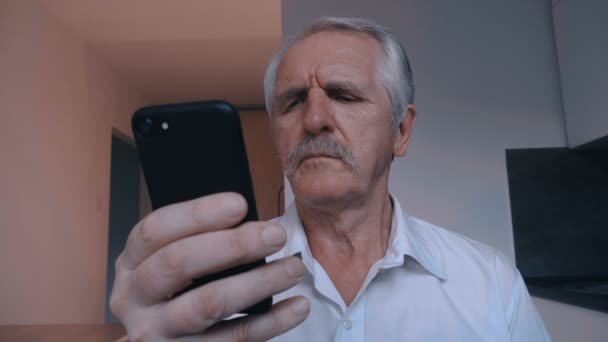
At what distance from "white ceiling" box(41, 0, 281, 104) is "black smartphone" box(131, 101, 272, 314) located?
2346 mm

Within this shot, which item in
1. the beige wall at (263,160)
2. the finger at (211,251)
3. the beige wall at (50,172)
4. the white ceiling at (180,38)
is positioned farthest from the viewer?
the beige wall at (263,160)

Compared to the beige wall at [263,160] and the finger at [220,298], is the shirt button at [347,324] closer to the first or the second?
the finger at [220,298]

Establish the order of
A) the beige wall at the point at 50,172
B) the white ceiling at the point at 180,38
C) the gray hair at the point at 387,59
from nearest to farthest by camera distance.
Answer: the gray hair at the point at 387,59 → the beige wall at the point at 50,172 → the white ceiling at the point at 180,38

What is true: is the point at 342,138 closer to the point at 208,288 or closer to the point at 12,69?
the point at 208,288

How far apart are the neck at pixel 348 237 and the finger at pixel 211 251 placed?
1.53 ft

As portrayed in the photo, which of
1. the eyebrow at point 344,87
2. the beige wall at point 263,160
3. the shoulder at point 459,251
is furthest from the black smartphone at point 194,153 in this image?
the beige wall at point 263,160

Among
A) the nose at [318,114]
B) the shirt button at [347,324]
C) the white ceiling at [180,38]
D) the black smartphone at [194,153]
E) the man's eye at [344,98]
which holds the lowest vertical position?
the shirt button at [347,324]

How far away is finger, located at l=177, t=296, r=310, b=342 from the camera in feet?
1.43

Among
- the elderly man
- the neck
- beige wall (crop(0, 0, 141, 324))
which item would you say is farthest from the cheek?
beige wall (crop(0, 0, 141, 324))

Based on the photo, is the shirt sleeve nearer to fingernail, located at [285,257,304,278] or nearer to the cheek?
the cheek

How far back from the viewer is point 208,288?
0.40 m

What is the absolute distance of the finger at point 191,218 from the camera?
1.28 feet

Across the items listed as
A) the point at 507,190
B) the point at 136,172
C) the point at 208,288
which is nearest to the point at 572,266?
the point at 507,190

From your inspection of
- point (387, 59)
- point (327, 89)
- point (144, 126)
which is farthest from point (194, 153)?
point (387, 59)
